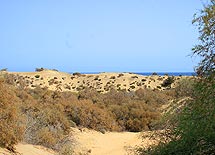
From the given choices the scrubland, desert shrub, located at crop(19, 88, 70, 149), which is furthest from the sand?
desert shrub, located at crop(19, 88, 70, 149)

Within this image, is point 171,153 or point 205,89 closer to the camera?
point 205,89

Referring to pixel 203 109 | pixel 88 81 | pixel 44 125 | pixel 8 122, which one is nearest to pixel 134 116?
pixel 44 125

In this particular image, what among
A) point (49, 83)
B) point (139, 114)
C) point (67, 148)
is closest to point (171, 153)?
point (67, 148)

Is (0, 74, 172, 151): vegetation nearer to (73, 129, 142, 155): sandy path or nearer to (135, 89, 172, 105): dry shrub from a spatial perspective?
(135, 89, 172, 105): dry shrub

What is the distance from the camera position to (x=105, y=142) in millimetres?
23844

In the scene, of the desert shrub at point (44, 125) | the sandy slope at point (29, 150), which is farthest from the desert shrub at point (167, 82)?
the sandy slope at point (29, 150)

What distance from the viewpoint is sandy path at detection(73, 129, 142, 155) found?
21542mm

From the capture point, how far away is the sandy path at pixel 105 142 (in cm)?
2154

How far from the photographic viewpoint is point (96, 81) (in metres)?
63.2

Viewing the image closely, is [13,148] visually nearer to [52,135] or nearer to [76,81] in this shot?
[52,135]

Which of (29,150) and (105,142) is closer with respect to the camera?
(29,150)

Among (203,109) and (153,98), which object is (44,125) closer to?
(203,109)

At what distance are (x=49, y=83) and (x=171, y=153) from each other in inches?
1996

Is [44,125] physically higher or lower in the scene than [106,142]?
higher
